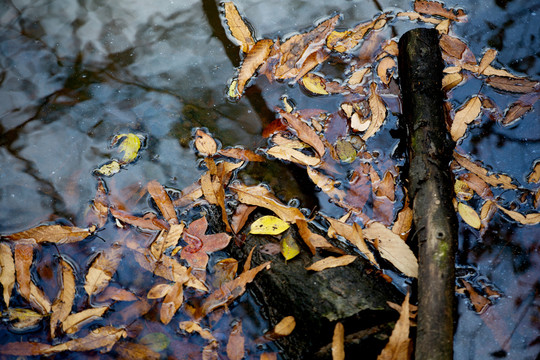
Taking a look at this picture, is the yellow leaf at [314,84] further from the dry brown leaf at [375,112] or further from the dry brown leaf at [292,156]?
the dry brown leaf at [292,156]

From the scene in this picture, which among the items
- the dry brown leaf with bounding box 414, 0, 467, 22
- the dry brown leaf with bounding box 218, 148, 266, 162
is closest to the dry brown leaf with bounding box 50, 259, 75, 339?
the dry brown leaf with bounding box 218, 148, 266, 162

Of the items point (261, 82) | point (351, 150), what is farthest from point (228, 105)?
point (351, 150)

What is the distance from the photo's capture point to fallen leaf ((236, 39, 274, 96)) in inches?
121

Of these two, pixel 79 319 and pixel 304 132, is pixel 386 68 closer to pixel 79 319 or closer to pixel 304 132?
pixel 304 132

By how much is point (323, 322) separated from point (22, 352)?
1621 millimetres

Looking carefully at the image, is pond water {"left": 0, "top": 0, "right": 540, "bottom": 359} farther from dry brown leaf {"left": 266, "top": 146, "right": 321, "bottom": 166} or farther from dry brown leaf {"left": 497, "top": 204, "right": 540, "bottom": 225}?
dry brown leaf {"left": 266, "top": 146, "right": 321, "bottom": 166}

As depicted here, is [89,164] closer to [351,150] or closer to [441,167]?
[351,150]

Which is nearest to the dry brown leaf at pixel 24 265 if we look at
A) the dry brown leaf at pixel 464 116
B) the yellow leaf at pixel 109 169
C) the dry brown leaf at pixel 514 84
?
the yellow leaf at pixel 109 169

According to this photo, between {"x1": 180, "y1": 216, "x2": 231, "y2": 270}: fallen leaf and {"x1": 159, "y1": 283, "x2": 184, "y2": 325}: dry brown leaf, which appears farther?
{"x1": 180, "y1": 216, "x2": 231, "y2": 270}: fallen leaf

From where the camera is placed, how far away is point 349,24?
3365 millimetres

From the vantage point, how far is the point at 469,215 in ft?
7.47

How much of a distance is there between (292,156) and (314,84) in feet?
2.41

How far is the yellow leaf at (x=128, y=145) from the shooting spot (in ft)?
9.14

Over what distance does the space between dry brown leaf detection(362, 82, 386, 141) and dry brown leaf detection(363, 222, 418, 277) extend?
75cm
